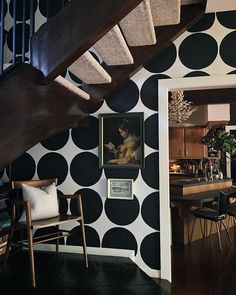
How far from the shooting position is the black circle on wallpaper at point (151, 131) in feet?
9.21

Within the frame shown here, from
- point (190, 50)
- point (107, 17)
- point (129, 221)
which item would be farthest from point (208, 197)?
point (107, 17)

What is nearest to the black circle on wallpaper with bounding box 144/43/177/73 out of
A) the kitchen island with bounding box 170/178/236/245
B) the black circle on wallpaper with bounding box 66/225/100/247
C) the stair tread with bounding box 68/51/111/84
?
the stair tread with bounding box 68/51/111/84

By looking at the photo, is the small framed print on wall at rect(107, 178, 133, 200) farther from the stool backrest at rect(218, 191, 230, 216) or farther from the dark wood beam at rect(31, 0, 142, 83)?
the stool backrest at rect(218, 191, 230, 216)

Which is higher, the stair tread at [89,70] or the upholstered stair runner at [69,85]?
the stair tread at [89,70]

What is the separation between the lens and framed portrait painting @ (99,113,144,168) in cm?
284

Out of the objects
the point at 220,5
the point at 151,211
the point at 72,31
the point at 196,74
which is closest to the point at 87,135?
the point at 151,211

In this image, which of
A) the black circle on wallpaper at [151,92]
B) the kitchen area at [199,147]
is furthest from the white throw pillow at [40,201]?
the kitchen area at [199,147]

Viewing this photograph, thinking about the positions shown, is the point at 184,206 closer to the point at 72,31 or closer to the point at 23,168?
the point at 23,168

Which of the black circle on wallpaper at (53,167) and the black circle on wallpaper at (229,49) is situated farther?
the black circle on wallpaper at (53,167)

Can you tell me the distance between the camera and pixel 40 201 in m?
2.60

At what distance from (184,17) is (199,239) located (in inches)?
131

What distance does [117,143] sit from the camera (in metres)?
2.92

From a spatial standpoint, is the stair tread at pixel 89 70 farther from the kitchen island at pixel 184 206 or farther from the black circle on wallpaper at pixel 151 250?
the kitchen island at pixel 184 206

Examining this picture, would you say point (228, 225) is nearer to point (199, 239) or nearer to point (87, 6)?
point (199, 239)
